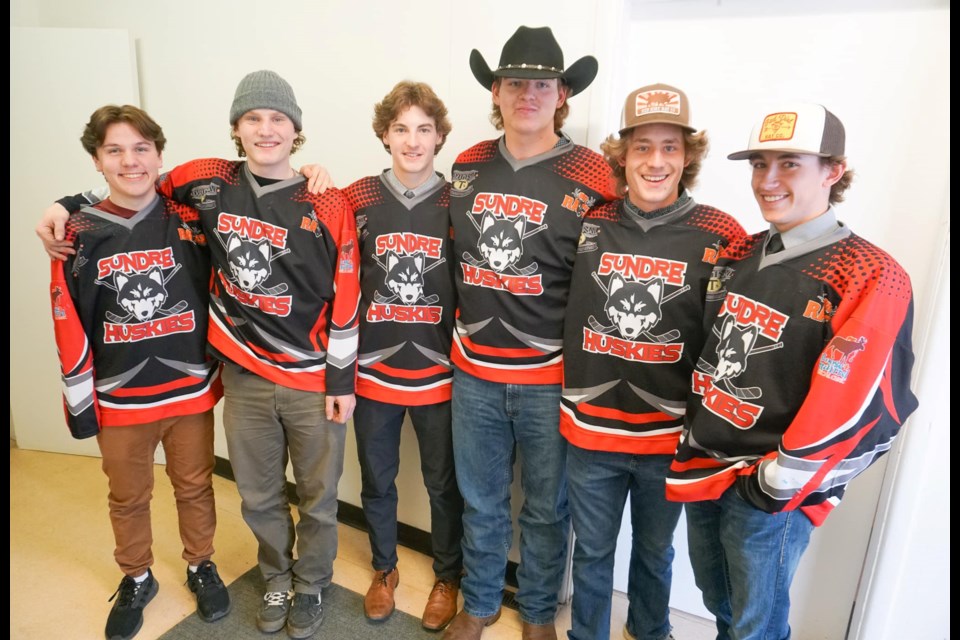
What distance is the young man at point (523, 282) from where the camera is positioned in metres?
1.62

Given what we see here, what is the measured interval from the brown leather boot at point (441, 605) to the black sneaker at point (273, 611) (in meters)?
0.46

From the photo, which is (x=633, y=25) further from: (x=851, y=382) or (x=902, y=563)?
(x=902, y=563)

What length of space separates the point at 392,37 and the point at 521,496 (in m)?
1.68

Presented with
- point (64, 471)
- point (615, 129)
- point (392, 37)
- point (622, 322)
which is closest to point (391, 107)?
point (392, 37)

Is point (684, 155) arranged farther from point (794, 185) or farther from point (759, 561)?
point (759, 561)

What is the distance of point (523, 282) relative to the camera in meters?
1.65

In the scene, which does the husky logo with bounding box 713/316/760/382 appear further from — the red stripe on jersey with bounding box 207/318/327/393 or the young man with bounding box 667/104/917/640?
the red stripe on jersey with bounding box 207/318/327/393

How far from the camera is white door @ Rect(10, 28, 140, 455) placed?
8.63 feet

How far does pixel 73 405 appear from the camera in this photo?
178 centimetres

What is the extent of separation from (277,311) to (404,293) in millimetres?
376

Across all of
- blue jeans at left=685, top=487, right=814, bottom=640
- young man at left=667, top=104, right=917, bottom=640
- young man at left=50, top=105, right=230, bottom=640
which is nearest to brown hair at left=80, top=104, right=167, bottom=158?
young man at left=50, top=105, right=230, bottom=640

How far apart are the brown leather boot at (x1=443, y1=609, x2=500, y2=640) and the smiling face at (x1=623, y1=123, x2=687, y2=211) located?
1.40 meters

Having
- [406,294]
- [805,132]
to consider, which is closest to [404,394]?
[406,294]

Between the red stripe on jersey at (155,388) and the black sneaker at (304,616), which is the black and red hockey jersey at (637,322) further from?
the red stripe on jersey at (155,388)
